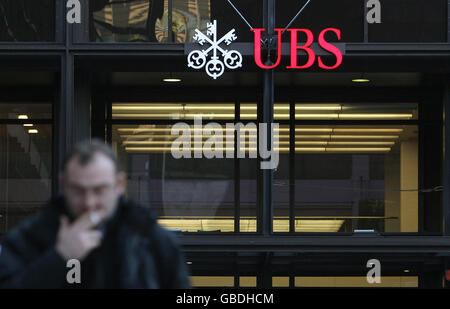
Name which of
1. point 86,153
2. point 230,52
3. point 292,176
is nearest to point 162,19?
point 230,52

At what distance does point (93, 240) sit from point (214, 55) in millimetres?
9491

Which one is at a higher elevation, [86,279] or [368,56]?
[368,56]

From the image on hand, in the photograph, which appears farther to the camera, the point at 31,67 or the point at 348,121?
the point at 348,121

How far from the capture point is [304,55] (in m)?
12.6

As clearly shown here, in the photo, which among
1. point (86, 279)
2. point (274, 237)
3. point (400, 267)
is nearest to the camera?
point (86, 279)

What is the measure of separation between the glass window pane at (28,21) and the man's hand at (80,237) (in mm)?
9738

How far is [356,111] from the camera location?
14.1 m

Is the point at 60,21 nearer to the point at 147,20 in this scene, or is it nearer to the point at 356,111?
the point at 147,20

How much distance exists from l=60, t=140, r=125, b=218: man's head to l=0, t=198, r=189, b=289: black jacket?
111 millimetres

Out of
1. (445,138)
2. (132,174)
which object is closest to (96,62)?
(132,174)

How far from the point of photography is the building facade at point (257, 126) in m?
12.6

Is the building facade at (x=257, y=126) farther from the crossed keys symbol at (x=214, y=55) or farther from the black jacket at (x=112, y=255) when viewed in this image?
the black jacket at (x=112, y=255)

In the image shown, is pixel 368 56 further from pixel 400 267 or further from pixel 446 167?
pixel 400 267

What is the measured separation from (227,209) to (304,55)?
304cm
